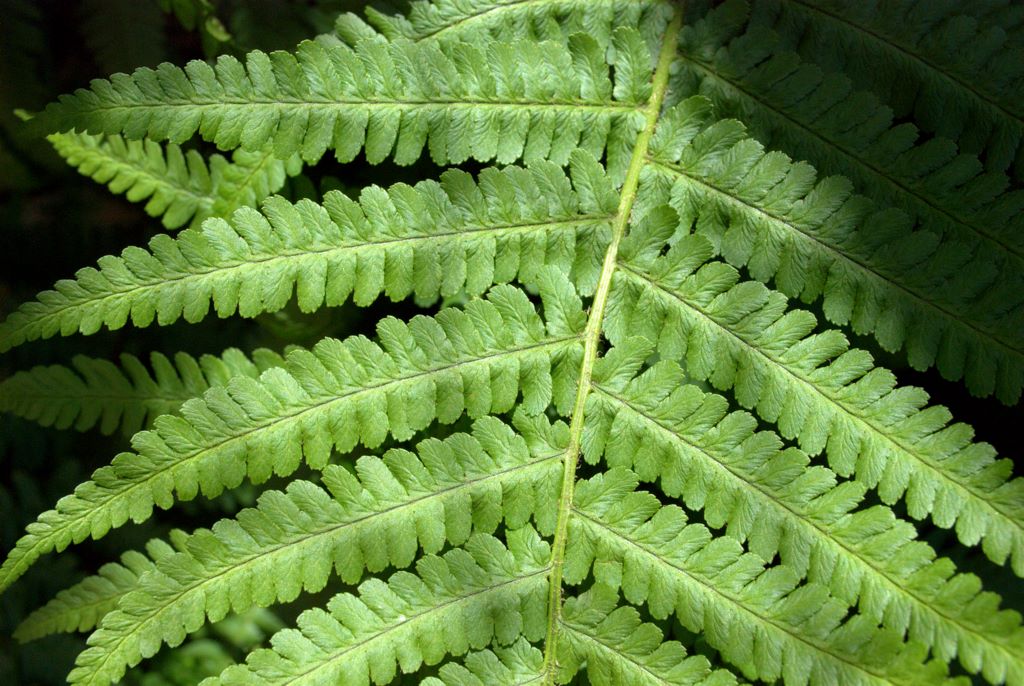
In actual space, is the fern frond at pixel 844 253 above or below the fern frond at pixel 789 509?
above

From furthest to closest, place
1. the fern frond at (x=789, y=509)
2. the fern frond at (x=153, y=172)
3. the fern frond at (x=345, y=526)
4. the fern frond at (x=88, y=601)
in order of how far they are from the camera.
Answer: the fern frond at (x=153, y=172) → the fern frond at (x=88, y=601) → the fern frond at (x=345, y=526) → the fern frond at (x=789, y=509)

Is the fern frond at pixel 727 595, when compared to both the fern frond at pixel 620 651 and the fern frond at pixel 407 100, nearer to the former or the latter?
the fern frond at pixel 620 651

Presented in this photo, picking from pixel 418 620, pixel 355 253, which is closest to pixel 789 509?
pixel 418 620

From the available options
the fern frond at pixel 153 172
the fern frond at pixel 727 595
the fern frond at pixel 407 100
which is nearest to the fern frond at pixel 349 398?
the fern frond at pixel 727 595

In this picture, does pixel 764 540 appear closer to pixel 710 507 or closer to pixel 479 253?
pixel 710 507

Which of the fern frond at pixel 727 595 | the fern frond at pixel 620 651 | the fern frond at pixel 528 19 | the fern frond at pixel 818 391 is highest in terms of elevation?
the fern frond at pixel 528 19

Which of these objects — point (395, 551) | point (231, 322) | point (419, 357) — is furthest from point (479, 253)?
point (231, 322)
